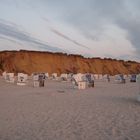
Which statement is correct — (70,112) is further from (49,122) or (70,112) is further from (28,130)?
(28,130)

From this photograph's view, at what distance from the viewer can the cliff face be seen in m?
95.4

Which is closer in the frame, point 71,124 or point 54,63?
point 71,124

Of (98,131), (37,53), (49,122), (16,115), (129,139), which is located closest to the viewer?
(129,139)

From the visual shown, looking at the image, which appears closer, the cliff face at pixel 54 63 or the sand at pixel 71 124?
the sand at pixel 71 124

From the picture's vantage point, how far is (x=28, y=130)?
8.64m

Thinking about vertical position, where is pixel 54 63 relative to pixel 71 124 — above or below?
above

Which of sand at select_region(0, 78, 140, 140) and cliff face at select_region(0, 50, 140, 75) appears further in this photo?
cliff face at select_region(0, 50, 140, 75)

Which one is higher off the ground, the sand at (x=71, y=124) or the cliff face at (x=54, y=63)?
the cliff face at (x=54, y=63)

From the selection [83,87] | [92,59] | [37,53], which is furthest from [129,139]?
[92,59]

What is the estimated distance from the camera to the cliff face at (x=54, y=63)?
9544cm

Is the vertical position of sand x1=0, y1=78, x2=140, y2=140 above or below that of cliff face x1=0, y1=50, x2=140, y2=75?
below

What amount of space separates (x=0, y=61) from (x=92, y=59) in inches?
1495

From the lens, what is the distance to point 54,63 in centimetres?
10562

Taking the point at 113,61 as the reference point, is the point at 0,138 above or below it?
below
